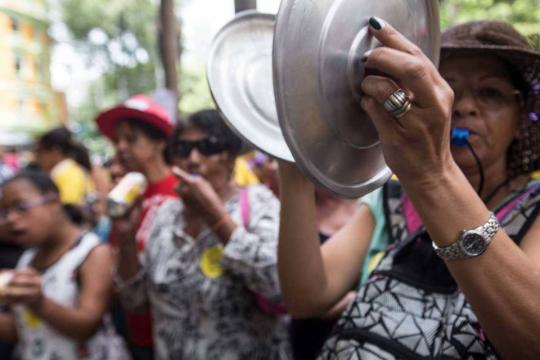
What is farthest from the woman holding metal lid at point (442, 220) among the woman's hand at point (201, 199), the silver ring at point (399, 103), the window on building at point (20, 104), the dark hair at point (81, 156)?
the window on building at point (20, 104)

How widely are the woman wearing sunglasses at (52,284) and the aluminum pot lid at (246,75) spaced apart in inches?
51.5

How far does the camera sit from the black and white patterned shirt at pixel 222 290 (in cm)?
188

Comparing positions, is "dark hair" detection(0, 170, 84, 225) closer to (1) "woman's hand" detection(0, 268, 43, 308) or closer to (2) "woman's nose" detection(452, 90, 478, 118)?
(1) "woman's hand" detection(0, 268, 43, 308)

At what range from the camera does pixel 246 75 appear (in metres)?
1.40

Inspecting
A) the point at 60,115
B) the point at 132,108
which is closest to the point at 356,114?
the point at 132,108

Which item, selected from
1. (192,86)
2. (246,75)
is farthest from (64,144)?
(192,86)

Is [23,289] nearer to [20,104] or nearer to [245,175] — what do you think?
[245,175]

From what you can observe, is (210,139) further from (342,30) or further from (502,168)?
(342,30)

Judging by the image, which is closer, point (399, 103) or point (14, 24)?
point (399, 103)

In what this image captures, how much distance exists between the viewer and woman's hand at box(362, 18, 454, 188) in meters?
0.75

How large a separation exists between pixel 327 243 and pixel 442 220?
700mm

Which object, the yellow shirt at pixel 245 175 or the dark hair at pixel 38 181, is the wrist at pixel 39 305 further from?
the yellow shirt at pixel 245 175

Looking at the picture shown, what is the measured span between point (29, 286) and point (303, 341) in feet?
3.80

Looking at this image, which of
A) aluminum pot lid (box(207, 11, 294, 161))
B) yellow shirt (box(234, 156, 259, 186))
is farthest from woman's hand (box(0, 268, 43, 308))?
yellow shirt (box(234, 156, 259, 186))
